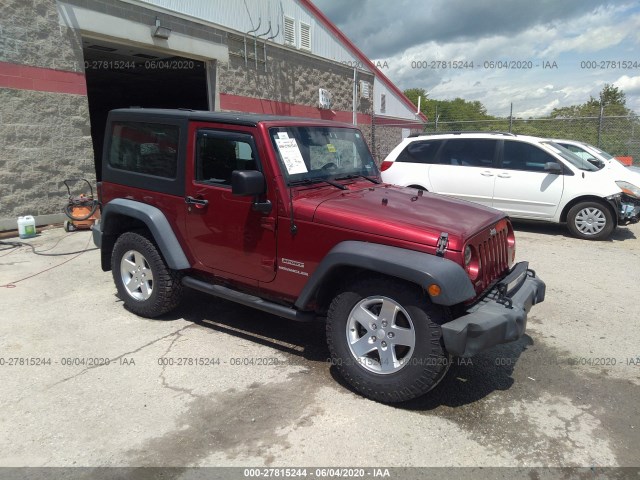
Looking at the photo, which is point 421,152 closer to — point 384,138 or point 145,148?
point 145,148

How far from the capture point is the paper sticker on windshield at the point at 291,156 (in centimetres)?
378

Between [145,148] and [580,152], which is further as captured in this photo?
[580,152]

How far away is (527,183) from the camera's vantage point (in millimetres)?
8609

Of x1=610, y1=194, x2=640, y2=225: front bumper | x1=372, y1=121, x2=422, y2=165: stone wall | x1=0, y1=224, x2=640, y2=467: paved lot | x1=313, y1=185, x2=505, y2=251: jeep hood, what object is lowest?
x1=0, y1=224, x2=640, y2=467: paved lot

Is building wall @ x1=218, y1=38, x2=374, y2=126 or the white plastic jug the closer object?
the white plastic jug

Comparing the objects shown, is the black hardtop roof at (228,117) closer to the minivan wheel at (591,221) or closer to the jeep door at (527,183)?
the jeep door at (527,183)

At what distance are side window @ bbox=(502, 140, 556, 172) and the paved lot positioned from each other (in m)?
3.92

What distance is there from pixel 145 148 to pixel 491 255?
10.8 ft

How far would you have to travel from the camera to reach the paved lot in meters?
2.82

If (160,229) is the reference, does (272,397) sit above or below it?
below

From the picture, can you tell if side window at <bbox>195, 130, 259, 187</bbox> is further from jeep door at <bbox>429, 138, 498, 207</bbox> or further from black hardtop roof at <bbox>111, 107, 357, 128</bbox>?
jeep door at <bbox>429, 138, 498, 207</bbox>

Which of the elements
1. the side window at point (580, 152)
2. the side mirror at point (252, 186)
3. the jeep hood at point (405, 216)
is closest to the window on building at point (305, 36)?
the side window at point (580, 152)

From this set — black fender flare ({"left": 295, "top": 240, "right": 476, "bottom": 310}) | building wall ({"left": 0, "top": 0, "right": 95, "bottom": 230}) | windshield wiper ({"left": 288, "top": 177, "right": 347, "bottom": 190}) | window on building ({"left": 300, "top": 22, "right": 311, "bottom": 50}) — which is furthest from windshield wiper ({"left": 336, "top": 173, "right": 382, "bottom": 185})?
window on building ({"left": 300, "top": 22, "right": 311, "bottom": 50})

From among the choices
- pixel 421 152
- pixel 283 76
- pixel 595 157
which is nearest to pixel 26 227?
pixel 421 152
